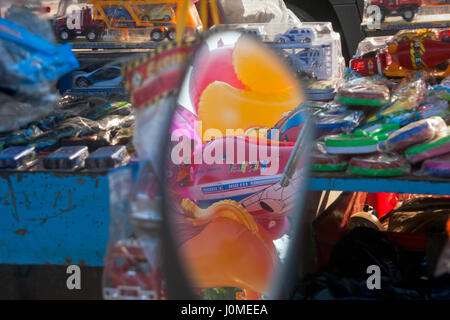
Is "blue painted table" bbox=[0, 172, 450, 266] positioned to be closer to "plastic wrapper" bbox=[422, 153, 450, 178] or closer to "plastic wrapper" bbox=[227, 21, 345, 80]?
A: "plastic wrapper" bbox=[422, 153, 450, 178]

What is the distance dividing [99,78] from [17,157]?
6.57 ft

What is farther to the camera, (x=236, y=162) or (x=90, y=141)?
(x=90, y=141)

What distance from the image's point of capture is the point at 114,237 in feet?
4.04

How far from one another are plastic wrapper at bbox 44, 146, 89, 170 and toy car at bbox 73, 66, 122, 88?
1.82 meters

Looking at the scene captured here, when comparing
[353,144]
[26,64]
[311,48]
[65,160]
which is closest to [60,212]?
[65,160]

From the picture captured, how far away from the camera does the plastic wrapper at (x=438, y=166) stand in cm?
163

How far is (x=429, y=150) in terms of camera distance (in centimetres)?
168

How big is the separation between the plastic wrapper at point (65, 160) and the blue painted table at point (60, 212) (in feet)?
0.11

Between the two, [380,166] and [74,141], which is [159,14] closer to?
[74,141]

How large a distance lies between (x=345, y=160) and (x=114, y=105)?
1.08m

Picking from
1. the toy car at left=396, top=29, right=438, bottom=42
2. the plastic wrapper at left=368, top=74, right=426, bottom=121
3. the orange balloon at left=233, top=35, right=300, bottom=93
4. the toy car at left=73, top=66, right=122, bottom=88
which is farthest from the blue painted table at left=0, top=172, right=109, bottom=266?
the toy car at left=73, top=66, right=122, bottom=88

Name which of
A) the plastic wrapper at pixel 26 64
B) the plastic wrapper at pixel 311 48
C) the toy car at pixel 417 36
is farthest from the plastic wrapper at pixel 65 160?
the toy car at pixel 417 36

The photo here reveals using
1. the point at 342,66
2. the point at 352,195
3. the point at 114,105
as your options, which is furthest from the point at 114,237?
the point at 342,66
